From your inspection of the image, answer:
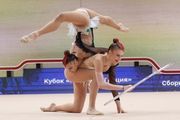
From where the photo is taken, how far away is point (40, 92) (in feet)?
23.0

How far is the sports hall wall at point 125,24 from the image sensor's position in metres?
7.45

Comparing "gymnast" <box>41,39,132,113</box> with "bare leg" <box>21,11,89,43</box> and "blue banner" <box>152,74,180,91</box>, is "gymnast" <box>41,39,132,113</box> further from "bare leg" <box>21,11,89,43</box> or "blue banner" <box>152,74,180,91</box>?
"blue banner" <box>152,74,180,91</box>

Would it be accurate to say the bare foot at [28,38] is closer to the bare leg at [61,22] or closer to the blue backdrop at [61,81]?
the bare leg at [61,22]

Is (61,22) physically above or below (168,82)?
above

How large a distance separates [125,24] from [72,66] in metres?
4.43

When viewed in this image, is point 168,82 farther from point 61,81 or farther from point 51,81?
point 51,81

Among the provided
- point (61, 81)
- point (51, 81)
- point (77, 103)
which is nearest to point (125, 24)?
point (61, 81)

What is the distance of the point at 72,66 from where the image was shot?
3.26 metres

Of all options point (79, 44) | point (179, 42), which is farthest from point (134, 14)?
point (79, 44)

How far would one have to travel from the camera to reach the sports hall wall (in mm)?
7449

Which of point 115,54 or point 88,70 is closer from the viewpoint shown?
point 115,54

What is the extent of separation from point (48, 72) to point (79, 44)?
3.70 m

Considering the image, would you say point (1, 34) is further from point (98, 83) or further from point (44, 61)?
point (98, 83)

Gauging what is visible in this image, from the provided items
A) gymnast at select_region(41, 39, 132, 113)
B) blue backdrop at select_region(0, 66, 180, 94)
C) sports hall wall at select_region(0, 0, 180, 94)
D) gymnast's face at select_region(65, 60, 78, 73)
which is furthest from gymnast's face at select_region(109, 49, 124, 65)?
sports hall wall at select_region(0, 0, 180, 94)
